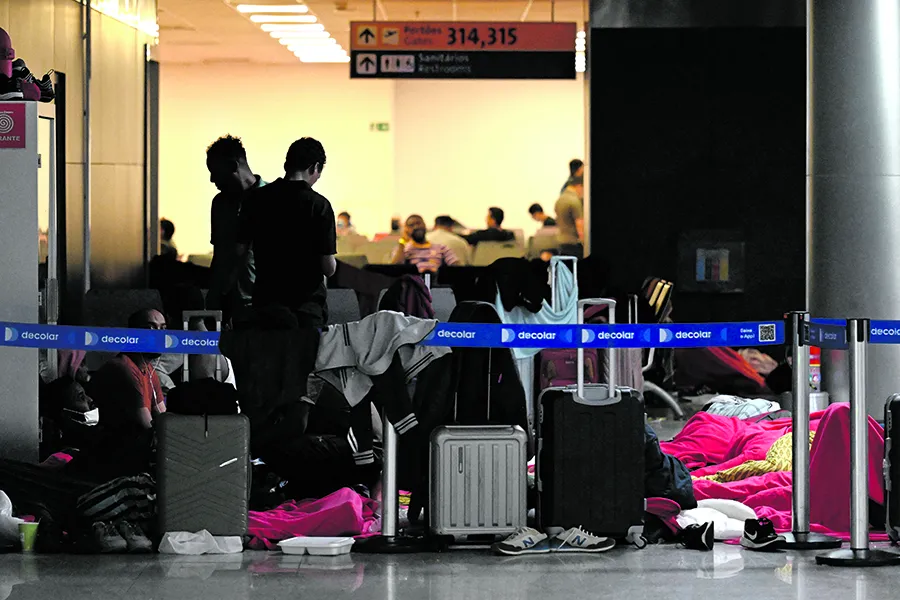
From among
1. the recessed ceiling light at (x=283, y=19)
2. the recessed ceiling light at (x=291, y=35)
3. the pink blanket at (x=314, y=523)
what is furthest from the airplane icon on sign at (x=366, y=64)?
the pink blanket at (x=314, y=523)

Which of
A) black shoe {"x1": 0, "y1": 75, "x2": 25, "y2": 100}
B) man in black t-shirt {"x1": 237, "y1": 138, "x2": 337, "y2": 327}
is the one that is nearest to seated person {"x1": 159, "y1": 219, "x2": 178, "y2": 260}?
black shoe {"x1": 0, "y1": 75, "x2": 25, "y2": 100}

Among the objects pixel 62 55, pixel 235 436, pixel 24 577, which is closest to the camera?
pixel 24 577

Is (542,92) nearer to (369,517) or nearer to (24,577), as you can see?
(369,517)

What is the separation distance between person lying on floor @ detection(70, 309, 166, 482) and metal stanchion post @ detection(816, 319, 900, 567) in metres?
3.26

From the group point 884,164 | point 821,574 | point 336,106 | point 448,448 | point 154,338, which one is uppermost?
point 336,106

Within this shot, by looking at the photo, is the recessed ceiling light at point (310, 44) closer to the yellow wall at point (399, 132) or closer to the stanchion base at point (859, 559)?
the yellow wall at point (399, 132)

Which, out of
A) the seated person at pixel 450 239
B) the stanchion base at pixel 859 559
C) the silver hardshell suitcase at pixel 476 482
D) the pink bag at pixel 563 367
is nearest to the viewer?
the stanchion base at pixel 859 559

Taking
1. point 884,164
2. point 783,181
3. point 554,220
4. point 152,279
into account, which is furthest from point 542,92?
point 884,164

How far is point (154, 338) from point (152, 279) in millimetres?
8636

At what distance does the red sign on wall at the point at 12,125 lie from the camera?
7.65 metres

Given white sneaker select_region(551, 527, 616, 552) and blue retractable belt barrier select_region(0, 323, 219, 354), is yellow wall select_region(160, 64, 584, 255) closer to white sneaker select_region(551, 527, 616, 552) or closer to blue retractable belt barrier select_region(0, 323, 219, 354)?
blue retractable belt barrier select_region(0, 323, 219, 354)

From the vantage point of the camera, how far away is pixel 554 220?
15.7 meters

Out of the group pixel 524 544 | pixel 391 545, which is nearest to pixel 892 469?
pixel 524 544

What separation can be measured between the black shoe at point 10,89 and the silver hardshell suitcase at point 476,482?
286cm
